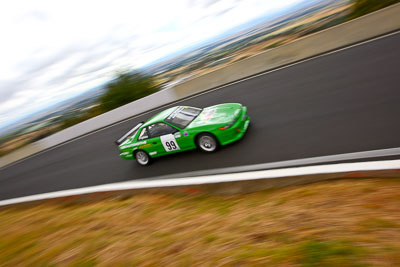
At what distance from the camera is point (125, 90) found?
18.0 metres

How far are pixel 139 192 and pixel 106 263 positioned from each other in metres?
2.10

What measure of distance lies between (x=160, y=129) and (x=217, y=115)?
159 centimetres

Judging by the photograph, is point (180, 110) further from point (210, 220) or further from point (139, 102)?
point (139, 102)

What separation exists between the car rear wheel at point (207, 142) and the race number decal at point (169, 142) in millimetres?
661

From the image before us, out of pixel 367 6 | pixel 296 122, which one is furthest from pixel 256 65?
pixel 367 6

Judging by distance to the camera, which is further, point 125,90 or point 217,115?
point 125,90

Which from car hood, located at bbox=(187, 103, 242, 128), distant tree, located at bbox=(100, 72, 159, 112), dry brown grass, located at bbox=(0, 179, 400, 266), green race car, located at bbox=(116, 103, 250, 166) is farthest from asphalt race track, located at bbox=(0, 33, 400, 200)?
distant tree, located at bbox=(100, 72, 159, 112)

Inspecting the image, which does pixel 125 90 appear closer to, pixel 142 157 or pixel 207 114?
pixel 142 157

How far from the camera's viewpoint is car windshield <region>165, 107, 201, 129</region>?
6.45 metres

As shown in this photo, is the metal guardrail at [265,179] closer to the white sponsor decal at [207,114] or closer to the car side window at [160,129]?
the car side window at [160,129]

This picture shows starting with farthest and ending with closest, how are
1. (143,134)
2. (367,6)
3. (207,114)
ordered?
1. (367,6)
2. (143,134)
3. (207,114)

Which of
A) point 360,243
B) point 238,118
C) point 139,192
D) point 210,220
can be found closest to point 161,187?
point 139,192

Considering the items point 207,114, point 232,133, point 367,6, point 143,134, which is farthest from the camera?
point 367,6

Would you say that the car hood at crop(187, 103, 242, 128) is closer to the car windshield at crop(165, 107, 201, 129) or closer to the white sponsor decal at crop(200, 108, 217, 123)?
the white sponsor decal at crop(200, 108, 217, 123)
